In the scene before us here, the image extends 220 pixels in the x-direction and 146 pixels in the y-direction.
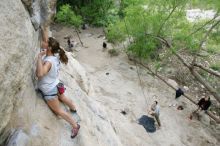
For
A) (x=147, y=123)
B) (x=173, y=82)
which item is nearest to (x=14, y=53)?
(x=147, y=123)

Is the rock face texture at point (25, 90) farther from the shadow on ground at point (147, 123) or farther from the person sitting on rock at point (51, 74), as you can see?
the shadow on ground at point (147, 123)

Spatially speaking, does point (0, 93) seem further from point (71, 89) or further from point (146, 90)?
point (146, 90)

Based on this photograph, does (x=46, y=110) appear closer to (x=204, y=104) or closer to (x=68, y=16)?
(x=204, y=104)

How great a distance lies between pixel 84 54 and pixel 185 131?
9.71m

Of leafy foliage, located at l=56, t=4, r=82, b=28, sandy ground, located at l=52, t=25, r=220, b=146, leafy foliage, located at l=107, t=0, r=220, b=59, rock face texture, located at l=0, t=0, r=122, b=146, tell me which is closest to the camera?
rock face texture, located at l=0, t=0, r=122, b=146

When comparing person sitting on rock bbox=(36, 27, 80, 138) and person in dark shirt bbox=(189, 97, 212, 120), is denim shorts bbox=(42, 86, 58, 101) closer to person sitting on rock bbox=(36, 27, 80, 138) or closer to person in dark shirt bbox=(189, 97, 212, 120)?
person sitting on rock bbox=(36, 27, 80, 138)

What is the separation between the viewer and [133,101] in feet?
61.4

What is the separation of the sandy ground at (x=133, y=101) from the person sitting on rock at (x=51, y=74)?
5559mm

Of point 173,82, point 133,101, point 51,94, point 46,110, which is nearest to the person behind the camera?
point 51,94

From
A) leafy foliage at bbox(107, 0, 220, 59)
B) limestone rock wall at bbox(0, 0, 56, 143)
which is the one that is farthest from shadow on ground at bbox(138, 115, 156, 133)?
limestone rock wall at bbox(0, 0, 56, 143)

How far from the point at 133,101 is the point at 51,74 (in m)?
11.8

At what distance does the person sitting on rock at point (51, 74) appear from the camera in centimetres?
712

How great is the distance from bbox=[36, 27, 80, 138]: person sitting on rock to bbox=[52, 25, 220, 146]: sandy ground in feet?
18.2

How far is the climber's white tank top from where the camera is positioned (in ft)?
23.7
